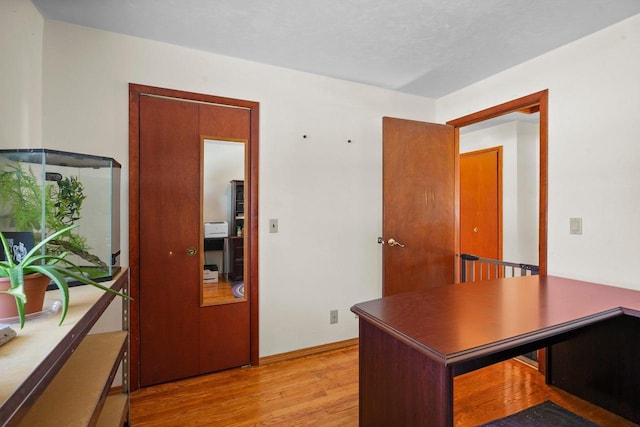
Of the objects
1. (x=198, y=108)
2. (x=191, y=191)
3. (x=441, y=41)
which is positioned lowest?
(x=191, y=191)

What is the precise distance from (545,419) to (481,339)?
377mm

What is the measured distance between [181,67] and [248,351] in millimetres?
2172

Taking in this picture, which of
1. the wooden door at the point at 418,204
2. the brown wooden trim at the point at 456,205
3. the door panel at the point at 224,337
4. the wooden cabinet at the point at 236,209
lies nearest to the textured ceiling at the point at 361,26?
the wooden door at the point at 418,204

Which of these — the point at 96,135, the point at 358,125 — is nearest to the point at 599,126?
the point at 358,125

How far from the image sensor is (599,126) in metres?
2.13

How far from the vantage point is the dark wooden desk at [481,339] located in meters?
1.16

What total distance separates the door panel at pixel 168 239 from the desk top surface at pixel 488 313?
1.44 metres

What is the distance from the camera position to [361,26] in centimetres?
204

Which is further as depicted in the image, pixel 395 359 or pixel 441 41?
pixel 441 41

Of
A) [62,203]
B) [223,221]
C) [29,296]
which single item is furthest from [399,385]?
[223,221]

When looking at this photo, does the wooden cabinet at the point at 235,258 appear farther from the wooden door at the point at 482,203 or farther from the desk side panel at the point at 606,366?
the wooden door at the point at 482,203

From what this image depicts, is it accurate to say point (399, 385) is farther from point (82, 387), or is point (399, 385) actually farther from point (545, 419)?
point (82, 387)

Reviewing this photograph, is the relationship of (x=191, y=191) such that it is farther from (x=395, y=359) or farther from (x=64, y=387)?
(x=395, y=359)

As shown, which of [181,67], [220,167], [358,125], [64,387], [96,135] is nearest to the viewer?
[64,387]
